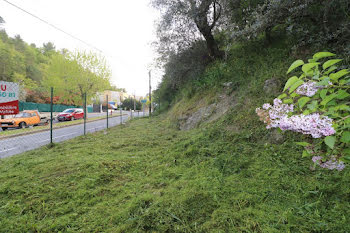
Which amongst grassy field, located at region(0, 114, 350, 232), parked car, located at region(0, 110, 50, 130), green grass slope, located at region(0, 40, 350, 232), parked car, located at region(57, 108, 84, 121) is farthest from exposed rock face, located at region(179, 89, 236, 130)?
parked car, located at region(57, 108, 84, 121)

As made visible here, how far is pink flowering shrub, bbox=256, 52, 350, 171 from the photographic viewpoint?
847 millimetres

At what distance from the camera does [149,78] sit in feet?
60.3

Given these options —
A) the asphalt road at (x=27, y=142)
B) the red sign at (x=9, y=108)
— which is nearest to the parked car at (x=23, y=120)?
the asphalt road at (x=27, y=142)

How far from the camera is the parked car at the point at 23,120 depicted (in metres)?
9.75

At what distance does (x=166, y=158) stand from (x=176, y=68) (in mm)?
6869

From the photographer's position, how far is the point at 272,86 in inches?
171

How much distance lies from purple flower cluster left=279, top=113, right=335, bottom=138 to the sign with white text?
19.8 feet

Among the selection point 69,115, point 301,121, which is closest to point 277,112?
point 301,121

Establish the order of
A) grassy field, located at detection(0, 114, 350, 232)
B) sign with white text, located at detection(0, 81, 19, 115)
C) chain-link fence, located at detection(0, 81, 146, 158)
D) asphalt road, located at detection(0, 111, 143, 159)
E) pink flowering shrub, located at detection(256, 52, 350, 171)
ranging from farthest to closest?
asphalt road, located at detection(0, 111, 143, 159) → chain-link fence, located at detection(0, 81, 146, 158) → sign with white text, located at detection(0, 81, 19, 115) → grassy field, located at detection(0, 114, 350, 232) → pink flowering shrub, located at detection(256, 52, 350, 171)

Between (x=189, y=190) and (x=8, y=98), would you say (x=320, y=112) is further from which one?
(x=8, y=98)

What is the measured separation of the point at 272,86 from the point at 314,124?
4.00 meters

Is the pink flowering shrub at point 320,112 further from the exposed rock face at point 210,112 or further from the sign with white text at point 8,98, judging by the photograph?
the sign with white text at point 8,98

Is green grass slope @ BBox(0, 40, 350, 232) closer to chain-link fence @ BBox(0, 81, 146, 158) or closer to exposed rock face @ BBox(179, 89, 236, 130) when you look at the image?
exposed rock face @ BBox(179, 89, 236, 130)

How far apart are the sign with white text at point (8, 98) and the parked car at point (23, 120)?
24.5 feet
